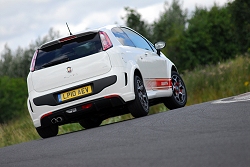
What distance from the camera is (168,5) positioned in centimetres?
13100

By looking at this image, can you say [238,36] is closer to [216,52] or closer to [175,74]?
[216,52]

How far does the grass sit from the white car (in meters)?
3.97

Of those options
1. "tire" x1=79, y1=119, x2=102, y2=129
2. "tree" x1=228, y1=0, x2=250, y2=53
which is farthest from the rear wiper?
"tree" x1=228, y1=0, x2=250, y2=53

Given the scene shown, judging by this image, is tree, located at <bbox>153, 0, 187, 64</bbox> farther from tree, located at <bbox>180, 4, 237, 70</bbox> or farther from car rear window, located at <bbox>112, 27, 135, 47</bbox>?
car rear window, located at <bbox>112, 27, 135, 47</bbox>

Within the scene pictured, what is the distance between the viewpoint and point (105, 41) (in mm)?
11414

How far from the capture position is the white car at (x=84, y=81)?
36.3 ft

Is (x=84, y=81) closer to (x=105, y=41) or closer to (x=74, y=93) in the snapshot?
(x=74, y=93)

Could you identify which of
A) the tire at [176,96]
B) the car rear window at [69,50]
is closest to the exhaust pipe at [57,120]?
the car rear window at [69,50]

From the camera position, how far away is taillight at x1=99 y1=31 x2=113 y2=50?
37.2 ft

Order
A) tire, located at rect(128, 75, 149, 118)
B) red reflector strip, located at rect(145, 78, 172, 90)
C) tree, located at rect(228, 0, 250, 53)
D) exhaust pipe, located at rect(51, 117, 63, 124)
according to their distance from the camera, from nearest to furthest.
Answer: exhaust pipe, located at rect(51, 117, 63, 124) → tire, located at rect(128, 75, 149, 118) → red reflector strip, located at rect(145, 78, 172, 90) → tree, located at rect(228, 0, 250, 53)

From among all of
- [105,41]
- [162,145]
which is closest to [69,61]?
[105,41]

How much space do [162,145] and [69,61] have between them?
4531 mm

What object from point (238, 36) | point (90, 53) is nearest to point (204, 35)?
point (238, 36)

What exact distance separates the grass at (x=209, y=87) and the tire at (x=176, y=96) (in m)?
2.10
